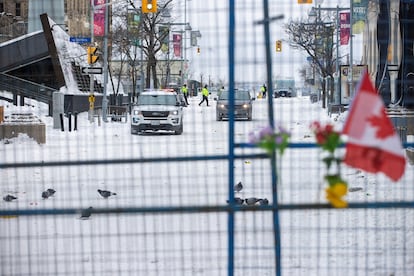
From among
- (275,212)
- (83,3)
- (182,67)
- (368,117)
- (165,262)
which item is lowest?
(165,262)

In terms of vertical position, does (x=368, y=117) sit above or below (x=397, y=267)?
above

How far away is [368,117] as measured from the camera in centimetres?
370

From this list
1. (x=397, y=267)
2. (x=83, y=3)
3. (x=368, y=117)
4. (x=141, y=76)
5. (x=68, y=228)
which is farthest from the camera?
(x=83, y=3)

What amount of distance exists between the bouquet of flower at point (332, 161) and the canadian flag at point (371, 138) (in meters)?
0.08

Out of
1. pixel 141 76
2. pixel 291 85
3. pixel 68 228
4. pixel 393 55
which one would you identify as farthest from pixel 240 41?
pixel 393 55

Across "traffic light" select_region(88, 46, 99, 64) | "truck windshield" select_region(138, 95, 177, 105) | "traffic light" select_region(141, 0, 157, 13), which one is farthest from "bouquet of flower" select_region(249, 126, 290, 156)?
"traffic light" select_region(88, 46, 99, 64)

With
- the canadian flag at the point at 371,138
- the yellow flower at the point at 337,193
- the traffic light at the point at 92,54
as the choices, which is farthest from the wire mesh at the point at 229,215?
the traffic light at the point at 92,54

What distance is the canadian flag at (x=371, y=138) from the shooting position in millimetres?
3676

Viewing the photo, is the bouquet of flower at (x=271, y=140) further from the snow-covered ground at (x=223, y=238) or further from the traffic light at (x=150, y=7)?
the traffic light at (x=150, y=7)

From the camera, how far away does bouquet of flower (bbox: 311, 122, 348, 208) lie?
3.69 meters

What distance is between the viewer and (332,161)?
382 centimetres

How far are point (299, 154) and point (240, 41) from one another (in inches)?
100

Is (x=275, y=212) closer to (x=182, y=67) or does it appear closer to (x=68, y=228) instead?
(x=182, y=67)

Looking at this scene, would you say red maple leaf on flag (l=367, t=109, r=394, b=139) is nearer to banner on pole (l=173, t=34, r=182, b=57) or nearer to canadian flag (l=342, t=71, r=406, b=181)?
canadian flag (l=342, t=71, r=406, b=181)
